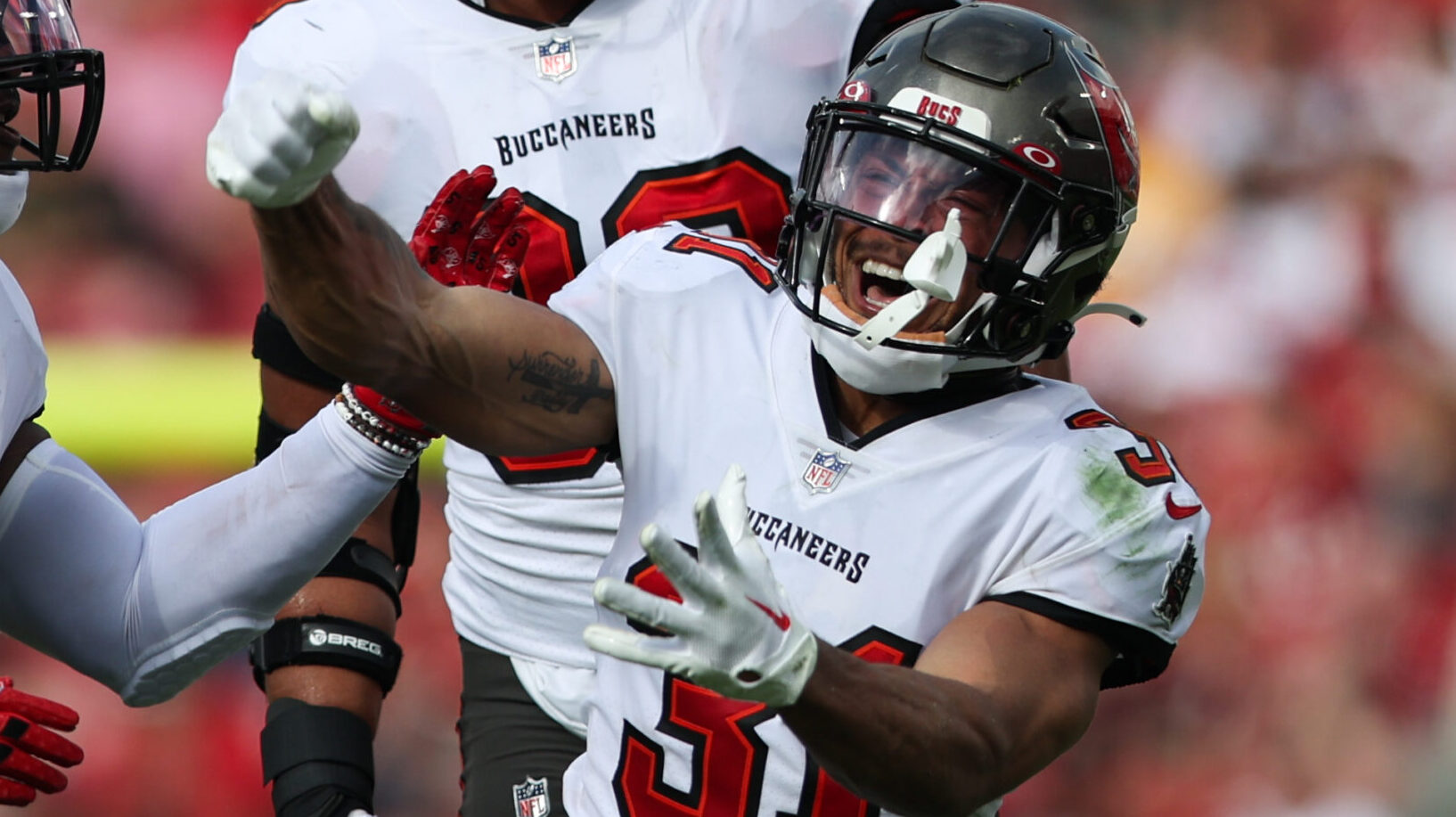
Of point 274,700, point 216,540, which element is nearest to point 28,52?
point 216,540

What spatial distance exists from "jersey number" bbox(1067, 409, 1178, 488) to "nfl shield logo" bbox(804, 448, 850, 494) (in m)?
0.26

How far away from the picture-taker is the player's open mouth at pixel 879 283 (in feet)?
6.52

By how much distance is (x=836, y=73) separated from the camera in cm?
264

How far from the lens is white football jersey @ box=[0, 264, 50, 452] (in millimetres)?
2131

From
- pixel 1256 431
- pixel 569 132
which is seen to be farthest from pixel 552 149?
pixel 1256 431

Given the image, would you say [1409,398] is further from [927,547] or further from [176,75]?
[176,75]

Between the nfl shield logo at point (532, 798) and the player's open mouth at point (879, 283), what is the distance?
0.96 m

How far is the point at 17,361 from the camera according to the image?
2.16 m

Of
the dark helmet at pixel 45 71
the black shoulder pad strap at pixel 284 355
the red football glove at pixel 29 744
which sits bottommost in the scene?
the red football glove at pixel 29 744

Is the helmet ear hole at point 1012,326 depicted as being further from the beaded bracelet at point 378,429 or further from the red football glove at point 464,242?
the beaded bracelet at point 378,429

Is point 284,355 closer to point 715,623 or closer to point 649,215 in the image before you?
point 649,215

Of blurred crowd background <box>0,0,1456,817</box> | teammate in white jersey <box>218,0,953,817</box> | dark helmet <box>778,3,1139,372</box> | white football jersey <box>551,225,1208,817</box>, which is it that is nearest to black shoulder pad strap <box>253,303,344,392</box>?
teammate in white jersey <box>218,0,953,817</box>

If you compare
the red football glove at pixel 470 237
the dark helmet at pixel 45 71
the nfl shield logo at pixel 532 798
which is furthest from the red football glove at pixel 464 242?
the nfl shield logo at pixel 532 798

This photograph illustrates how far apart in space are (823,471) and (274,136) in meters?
A: 0.72
